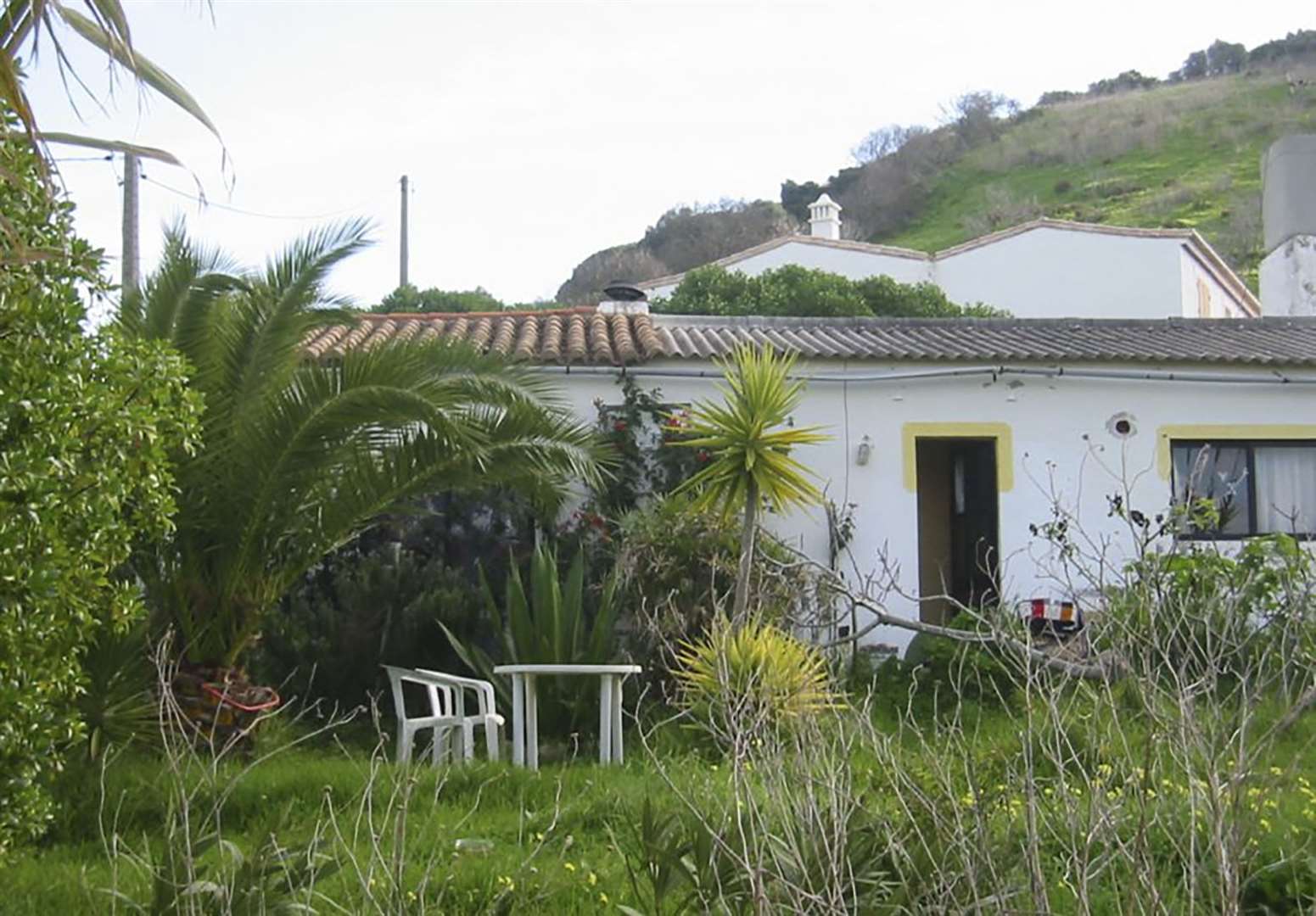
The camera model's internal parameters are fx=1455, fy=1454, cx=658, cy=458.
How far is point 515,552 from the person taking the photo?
13.6 m

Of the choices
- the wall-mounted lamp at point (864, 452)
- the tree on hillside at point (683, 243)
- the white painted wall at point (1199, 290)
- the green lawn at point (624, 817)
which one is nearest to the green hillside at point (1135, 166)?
the tree on hillside at point (683, 243)

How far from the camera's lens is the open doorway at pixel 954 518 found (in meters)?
15.8

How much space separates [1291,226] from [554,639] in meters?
13.5

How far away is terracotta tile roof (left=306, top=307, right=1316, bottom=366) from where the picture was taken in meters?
14.5

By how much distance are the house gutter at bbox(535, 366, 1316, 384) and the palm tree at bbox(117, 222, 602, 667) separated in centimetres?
392

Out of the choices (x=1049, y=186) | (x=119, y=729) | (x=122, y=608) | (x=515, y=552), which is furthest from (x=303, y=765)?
(x=1049, y=186)

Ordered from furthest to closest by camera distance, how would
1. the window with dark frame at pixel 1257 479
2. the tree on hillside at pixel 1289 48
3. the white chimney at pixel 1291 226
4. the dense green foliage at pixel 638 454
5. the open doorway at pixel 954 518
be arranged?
the tree on hillside at pixel 1289 48, the white chimney at pixel 1291 226, the open doorway at pixel 954 518, the window with dark frame at pixel 1257 479, the dense green foliage at pixel 638 454

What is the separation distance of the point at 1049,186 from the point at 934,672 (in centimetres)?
5025

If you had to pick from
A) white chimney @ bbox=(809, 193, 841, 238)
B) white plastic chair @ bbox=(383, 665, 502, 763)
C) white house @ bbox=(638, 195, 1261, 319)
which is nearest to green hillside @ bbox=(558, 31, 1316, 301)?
white chimney @ bbox=(809, 193, 841, 238)

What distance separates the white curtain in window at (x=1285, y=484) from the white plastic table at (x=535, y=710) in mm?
8356

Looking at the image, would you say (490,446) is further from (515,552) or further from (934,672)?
(934,672)

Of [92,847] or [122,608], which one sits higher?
[122,608]

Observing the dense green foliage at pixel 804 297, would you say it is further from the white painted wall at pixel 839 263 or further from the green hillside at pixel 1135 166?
the green hillside at pixel 1135 166

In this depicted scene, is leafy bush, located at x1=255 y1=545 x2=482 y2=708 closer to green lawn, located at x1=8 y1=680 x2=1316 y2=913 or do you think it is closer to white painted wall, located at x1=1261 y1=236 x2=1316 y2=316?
green lawn, located at x1=8 y1=680 x2=1316 y2=913
